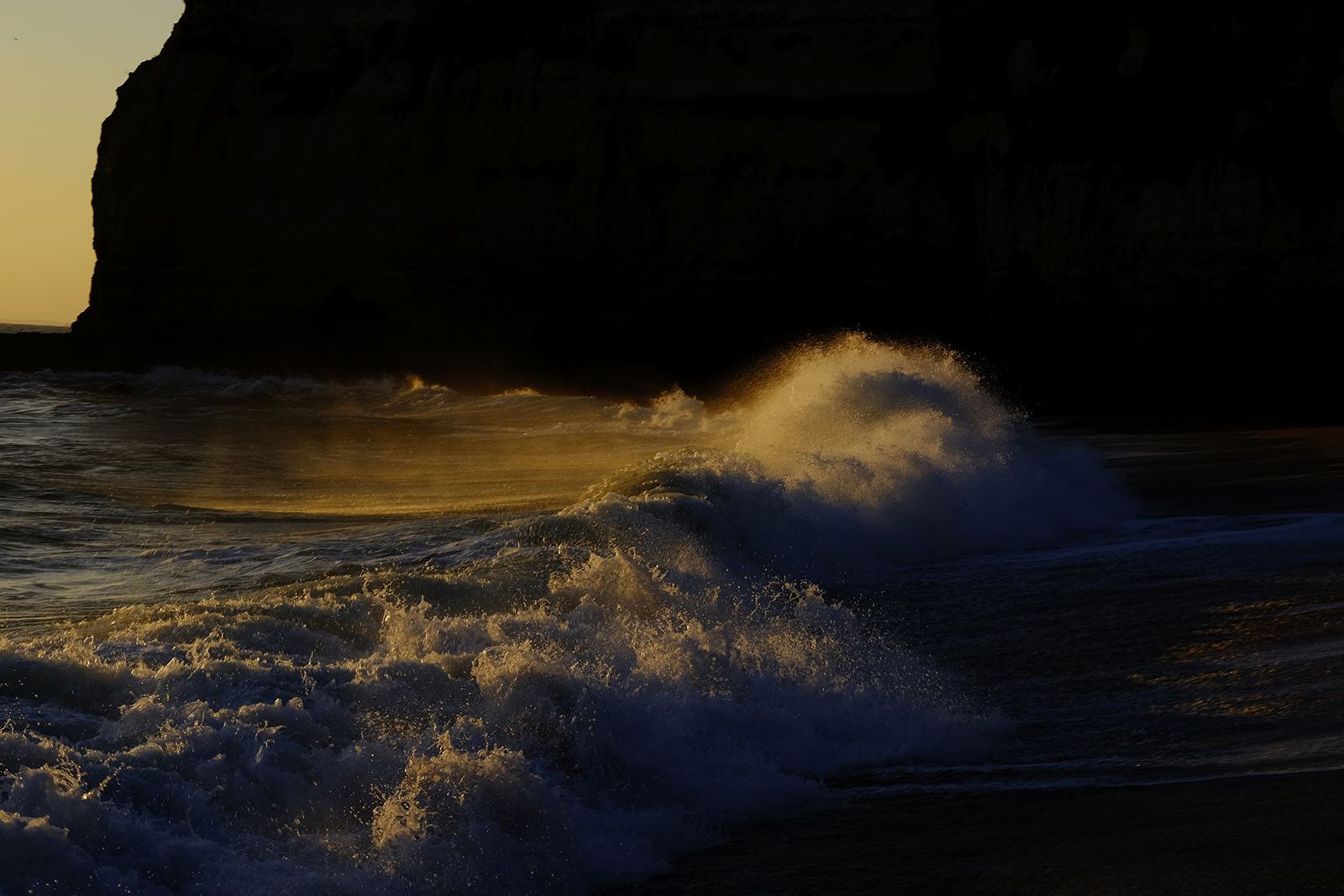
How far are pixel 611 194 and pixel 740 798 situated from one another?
66.7ft

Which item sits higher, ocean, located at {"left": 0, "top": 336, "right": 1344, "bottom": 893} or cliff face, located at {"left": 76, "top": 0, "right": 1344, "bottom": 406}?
cliff face, located at {"left": 76, "top": 0, "right": 1344, "bottom": 406}

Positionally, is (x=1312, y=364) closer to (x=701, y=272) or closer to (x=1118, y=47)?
(x=1118, y=47)

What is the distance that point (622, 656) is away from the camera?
4625 mm

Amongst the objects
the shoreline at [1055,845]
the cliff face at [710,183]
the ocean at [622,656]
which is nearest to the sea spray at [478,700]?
the ocean at [622,656]

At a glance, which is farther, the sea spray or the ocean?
the ocean

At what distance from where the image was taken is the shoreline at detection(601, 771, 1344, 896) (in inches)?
126

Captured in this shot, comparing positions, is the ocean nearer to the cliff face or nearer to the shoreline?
the shoreline

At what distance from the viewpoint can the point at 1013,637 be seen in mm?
5723

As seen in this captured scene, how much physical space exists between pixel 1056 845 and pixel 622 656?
171cm

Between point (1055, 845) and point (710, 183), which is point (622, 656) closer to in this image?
point (1055, 845)

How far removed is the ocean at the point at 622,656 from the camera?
3.31m

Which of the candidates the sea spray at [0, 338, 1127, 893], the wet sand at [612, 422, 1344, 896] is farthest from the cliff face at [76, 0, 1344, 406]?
the wet sand at [612, 422, 1344, 896]

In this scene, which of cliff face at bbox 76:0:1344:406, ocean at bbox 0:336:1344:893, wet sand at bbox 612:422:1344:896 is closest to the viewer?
wet sand at bbox 612:422:1344:896

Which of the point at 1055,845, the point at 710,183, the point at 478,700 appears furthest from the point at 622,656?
the point at 710,183
